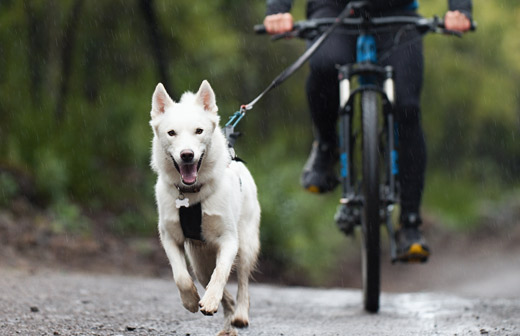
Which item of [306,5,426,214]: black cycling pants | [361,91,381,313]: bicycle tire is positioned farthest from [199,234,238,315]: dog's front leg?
[306,5,426,214]: black cycling pants

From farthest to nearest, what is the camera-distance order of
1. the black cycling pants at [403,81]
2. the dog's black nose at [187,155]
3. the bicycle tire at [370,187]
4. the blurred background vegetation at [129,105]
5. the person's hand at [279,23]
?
the blurred background vegetation at [129,105] < the black cycling pants at [403,81] < the person's hand at [279,23] < the bicycle tire at [370,187] < the dog's black nose at [187,155]

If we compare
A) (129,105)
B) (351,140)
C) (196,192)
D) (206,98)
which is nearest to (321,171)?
(351,140)

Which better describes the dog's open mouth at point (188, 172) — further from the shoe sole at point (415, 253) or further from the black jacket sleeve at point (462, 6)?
the black jacket sleeve at point (462, 6)

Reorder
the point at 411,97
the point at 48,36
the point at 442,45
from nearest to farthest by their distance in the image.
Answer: the point at 411,97, the point at 48,36, the point at 442,45

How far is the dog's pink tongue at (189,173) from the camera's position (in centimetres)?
363

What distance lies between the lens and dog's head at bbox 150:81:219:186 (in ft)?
12.0

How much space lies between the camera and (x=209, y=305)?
351 centimetres

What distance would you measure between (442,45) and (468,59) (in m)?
0.81

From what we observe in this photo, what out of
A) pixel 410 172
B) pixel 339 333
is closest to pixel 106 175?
pixel 410 172

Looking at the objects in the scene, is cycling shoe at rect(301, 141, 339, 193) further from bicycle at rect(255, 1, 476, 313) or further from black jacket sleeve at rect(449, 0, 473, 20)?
black jacket sleeve at rect(449, 0, 473, 20)

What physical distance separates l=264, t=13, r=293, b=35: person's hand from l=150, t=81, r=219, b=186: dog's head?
111 centimetres

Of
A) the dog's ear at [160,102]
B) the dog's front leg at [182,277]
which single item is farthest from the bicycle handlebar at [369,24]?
the dog's front leg at [182,277]

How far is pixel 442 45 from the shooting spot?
16578 mm

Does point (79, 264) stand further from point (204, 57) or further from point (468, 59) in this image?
point (468, 59)
